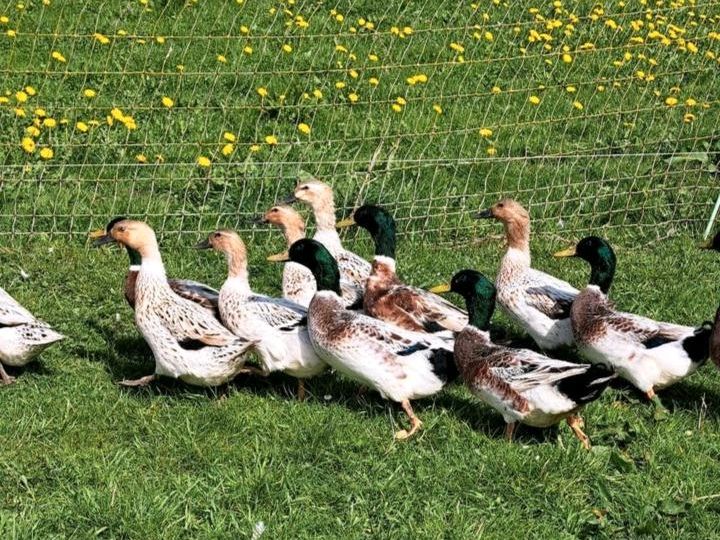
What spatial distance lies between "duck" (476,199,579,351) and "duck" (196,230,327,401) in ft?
4.49

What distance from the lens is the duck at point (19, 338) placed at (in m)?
6.53

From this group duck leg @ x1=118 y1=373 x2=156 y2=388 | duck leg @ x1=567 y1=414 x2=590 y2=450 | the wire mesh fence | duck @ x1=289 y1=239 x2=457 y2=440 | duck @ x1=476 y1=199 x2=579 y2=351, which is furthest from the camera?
the wire mesh fence

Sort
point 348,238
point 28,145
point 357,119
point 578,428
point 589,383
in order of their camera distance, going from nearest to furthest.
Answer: point 589,383 < point 578,428 < point 28,145 < point 348,238 < point 357,119

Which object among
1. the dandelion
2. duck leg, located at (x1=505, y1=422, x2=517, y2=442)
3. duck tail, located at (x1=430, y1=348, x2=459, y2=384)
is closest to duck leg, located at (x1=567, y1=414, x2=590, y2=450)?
duck leg, located at (x1=505, y1=422, x2=517, y2=442)

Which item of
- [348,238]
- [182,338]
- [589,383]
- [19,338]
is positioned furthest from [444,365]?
[348,238]

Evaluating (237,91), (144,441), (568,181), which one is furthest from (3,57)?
(144,441)

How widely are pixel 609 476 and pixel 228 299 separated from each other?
241 cm

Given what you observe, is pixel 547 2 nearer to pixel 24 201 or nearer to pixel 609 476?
pixel 24 201

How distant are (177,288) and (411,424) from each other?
1.84 metres

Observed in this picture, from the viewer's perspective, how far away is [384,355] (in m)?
6.32

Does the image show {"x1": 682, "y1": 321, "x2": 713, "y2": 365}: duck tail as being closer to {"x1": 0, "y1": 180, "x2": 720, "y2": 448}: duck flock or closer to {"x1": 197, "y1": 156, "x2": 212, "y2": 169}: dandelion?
{"x1": 0, "y1": 180, "x2": 720, "y2": 448}: duck flock

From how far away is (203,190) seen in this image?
30.6 ft

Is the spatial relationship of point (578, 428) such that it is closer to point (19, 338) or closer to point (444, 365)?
point (444, 365)

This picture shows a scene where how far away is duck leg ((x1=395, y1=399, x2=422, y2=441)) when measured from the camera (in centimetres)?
612
